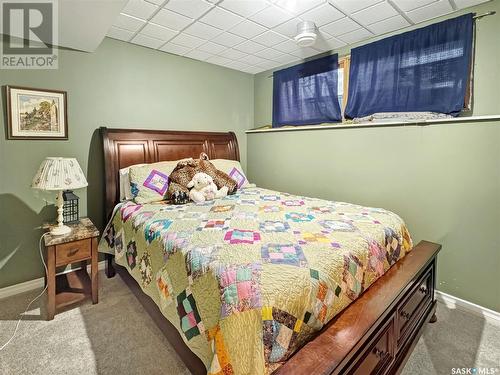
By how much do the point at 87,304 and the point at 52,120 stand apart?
1.63 m

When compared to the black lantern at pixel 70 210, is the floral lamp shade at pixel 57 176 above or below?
above

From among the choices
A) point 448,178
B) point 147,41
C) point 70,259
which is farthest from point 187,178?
point 448,178

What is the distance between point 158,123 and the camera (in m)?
3.06

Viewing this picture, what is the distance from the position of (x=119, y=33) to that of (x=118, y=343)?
8.71 feet

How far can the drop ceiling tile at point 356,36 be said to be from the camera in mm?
2533

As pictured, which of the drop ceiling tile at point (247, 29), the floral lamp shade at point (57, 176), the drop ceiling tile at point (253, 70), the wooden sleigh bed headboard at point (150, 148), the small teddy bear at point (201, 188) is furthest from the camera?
the drop ceiling tile at point (253, 70)

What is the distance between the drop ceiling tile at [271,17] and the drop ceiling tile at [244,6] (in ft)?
0.19

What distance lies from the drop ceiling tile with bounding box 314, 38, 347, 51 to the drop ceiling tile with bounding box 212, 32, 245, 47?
820 millimetres

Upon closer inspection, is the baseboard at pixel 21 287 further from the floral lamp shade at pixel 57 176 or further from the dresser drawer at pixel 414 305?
the dresser drawer at pixel 414 305

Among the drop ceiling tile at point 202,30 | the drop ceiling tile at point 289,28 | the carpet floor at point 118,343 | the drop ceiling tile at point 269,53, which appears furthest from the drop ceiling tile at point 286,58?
the carpet floor at point 118,343

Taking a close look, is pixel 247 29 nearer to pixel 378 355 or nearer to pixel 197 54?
pixel 197 54

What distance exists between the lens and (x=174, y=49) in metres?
2.96

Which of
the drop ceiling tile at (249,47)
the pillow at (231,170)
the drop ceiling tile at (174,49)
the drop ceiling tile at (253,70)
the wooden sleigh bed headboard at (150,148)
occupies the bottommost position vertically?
the pillow at (231,170)

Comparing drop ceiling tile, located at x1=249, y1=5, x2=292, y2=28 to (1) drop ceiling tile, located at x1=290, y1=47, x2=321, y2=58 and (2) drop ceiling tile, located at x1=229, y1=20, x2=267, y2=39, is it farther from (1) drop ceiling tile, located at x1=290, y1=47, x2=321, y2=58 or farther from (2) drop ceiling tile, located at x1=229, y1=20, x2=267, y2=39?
(1) drop ceiling tile, located at x1=290, y1=47, x2=321, y2=58
